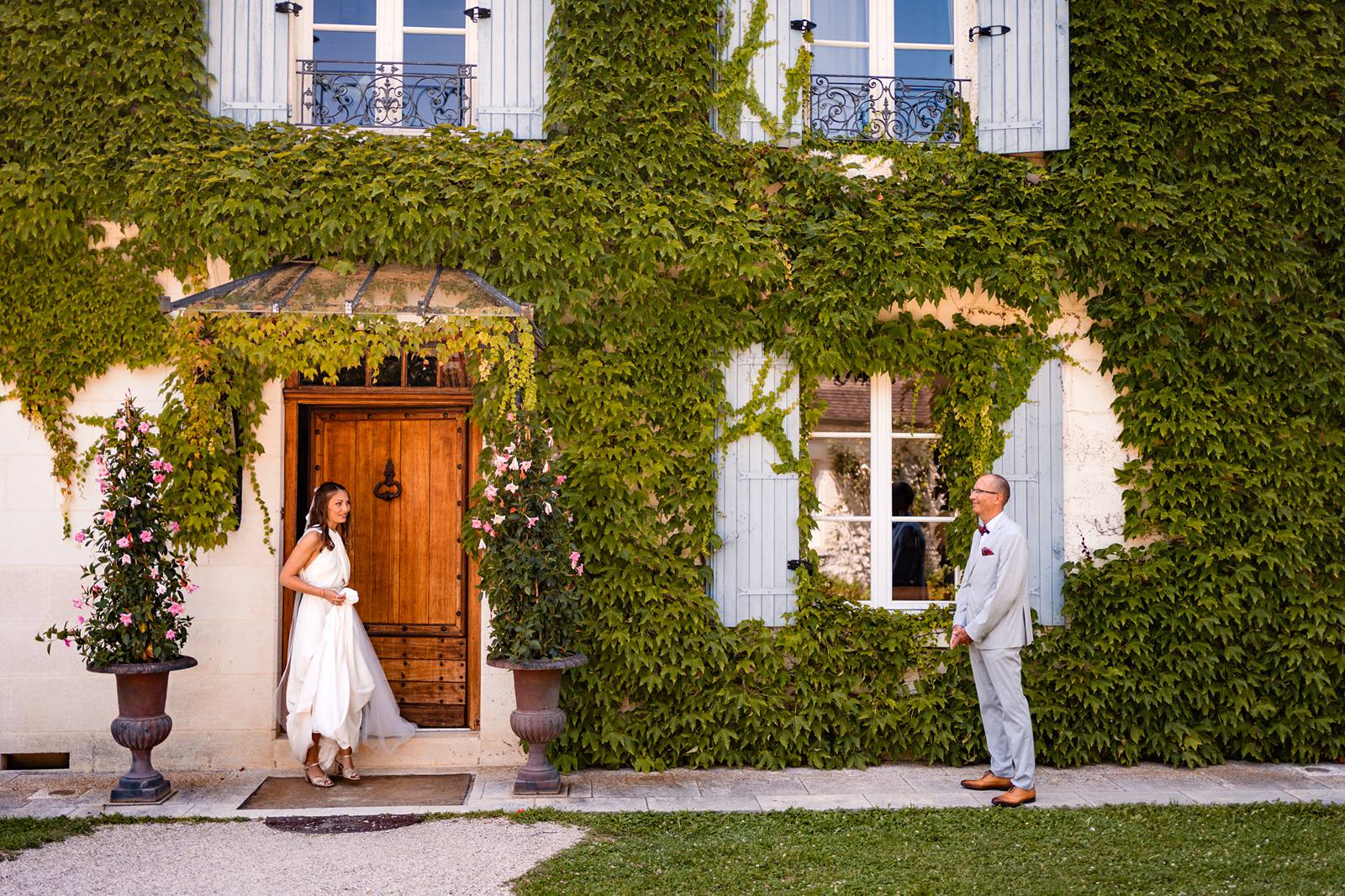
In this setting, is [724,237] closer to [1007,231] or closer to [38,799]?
[1007,231]

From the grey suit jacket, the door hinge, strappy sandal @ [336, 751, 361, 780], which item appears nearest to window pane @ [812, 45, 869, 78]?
the door hinge

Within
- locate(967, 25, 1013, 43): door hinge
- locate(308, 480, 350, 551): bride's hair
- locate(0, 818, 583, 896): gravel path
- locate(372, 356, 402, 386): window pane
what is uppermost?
locate(967, 25, 1013, 43): door hinge

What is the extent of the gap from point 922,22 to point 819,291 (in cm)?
217

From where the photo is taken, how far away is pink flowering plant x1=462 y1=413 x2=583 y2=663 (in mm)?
6344

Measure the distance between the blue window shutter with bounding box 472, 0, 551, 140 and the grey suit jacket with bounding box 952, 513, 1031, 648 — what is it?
3.74 metres

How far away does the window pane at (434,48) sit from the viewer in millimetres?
7445

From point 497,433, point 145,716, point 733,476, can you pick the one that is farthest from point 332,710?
point 733,476

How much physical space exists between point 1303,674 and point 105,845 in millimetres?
6864

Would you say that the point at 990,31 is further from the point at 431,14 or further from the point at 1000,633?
the point at 1000,633

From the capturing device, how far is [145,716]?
6289mm

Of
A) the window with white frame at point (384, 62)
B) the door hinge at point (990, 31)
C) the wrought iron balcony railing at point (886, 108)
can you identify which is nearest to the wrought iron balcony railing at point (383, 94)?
the window with white frame at point (384, 62)

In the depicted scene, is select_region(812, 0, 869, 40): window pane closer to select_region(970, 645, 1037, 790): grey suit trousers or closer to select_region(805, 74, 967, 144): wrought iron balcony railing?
select_region(805, 74, 967, 144): wrought iron balcony railing

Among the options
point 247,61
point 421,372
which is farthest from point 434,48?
point 421,372

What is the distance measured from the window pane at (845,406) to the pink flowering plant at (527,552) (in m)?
2.02
